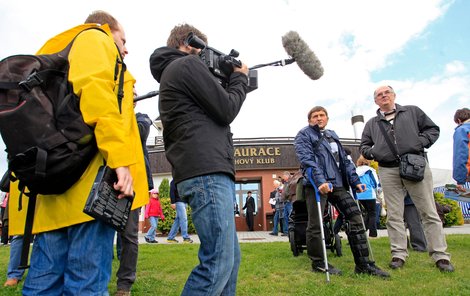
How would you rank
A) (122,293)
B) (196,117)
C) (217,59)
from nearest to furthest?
(196,117) < (217,59) < (122,293)

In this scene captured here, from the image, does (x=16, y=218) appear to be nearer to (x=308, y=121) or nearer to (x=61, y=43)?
(x=61, y=43)

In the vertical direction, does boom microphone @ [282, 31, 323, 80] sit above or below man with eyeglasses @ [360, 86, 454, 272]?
above

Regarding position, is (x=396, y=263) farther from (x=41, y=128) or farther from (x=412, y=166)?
(x=41, y=128)

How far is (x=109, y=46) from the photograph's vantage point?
1940mm

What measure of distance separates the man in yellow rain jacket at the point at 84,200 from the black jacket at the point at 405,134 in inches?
166

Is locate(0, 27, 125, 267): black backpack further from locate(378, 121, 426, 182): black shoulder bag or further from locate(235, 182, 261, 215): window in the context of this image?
locate(235, 182, 261, 215): window

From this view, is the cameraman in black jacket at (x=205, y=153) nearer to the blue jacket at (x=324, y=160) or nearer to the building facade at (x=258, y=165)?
the blue jacket at (x=324, y=160)

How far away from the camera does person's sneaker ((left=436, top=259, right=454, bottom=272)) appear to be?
446 cm

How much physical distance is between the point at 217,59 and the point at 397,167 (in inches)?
145

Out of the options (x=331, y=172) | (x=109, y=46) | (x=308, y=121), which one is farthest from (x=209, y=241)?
(x=308, y=121)

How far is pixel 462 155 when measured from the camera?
525 centimetres

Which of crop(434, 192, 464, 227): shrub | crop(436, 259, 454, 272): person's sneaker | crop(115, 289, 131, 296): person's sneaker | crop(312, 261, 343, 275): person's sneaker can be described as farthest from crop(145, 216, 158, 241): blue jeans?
crop(434, 192, 464, 227): shrub

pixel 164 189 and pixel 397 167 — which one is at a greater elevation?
pixel 164 189

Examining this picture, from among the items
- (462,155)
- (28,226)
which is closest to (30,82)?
(28,226)
